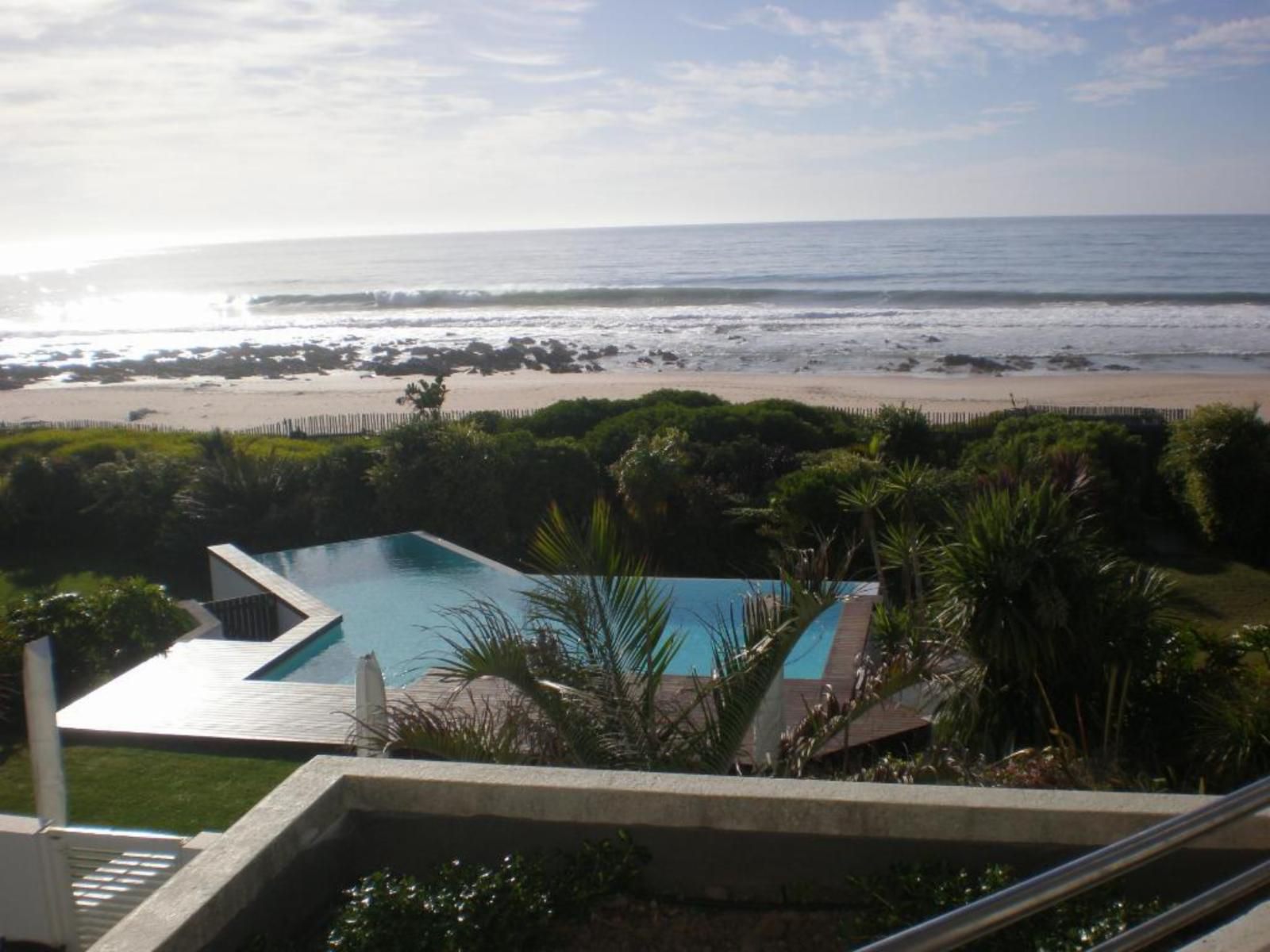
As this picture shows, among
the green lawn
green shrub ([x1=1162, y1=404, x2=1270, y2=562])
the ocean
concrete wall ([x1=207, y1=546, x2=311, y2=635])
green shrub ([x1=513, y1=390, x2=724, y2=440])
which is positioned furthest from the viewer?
the ocean

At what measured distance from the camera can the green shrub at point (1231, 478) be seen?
50.9ft

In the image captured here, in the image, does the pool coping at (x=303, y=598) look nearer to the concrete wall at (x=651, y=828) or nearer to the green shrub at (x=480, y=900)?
the concrete wall at (x=651, y=828)

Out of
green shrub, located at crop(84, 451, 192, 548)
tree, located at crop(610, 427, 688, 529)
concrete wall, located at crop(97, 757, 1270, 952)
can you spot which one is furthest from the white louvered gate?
green shrub, located at crop(84, 451, 192, 548)

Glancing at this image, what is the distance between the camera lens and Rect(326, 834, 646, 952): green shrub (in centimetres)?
310

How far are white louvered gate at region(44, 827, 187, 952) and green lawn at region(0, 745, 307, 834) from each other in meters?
1.84

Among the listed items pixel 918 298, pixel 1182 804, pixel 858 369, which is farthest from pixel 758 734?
pixel 918 298

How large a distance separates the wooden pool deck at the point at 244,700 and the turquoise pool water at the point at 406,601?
1.05ft

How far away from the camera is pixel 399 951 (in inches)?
120

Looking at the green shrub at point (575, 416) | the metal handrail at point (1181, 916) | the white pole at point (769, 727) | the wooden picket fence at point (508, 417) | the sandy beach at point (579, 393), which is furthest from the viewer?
the sandy beach at point (579, 393)

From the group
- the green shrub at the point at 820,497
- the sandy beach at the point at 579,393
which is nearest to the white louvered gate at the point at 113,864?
the green shrub at the point at 820,497

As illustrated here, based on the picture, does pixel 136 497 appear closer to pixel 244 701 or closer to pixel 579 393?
pixel 244 701

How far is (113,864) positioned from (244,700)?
4097 millimetres

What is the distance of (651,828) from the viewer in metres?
3.44

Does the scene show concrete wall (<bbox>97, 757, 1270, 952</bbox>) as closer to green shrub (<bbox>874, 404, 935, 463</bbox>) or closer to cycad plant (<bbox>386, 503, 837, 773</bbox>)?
cycad plant (<bbox>386, 503, 837, 773</bbox>)
